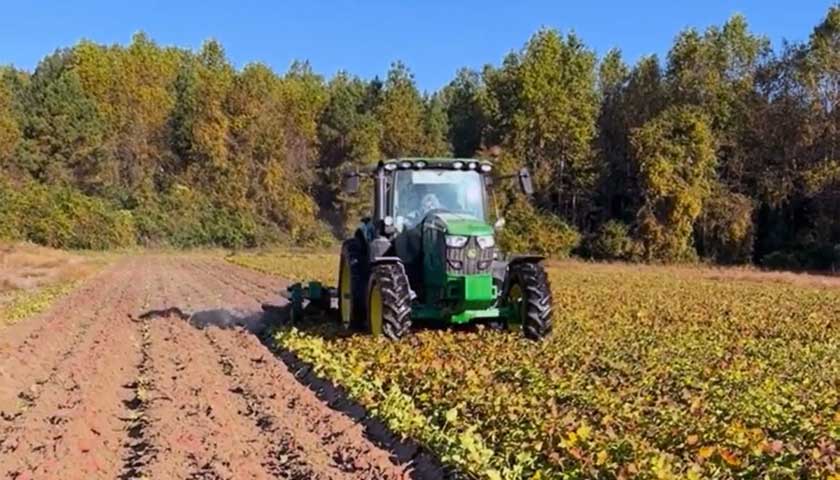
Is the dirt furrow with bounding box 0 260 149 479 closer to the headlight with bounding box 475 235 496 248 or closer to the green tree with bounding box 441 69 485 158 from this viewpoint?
the headlight with bounding box 475 235 496 248

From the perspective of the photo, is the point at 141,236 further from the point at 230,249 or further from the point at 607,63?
the point at 607,63

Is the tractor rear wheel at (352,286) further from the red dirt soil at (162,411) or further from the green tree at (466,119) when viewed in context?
the green tree at (466,119)

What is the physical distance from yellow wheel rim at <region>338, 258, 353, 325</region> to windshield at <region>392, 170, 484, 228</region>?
1264 mm

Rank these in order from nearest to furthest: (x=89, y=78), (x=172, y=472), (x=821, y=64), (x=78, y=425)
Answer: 1. (x=172, y=472)
2. (x=78, y=425)
3. (x=821, y=64)
4. (x=89, y=78)

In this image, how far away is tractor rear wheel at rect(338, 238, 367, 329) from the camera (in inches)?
487

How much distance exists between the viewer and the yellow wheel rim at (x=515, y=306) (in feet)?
38.3

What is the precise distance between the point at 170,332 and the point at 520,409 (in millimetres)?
8398

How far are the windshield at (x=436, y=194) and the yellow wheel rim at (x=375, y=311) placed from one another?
43.6 inches

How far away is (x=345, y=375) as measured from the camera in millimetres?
9281

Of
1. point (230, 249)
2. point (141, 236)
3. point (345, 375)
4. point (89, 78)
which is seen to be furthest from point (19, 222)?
point (345, 375)

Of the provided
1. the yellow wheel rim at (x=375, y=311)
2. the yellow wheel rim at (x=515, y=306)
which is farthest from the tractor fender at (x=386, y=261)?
the yellow wheel rim at (x=515, y=306)

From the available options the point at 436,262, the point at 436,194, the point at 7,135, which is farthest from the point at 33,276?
the point at 7,135

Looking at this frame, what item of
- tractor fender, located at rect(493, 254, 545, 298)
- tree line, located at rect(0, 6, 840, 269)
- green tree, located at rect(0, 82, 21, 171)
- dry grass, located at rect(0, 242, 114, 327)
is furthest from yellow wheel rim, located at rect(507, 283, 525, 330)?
green tree, located at rect(0, 82, 21, 171)

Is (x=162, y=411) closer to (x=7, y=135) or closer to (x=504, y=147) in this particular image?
(x=504, y=147)
